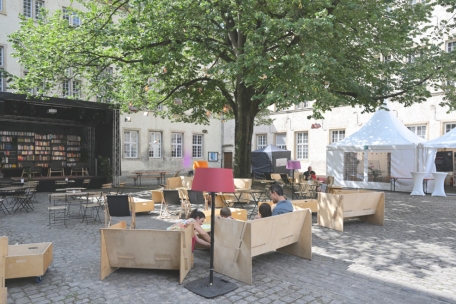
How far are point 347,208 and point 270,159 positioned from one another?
14.4 m

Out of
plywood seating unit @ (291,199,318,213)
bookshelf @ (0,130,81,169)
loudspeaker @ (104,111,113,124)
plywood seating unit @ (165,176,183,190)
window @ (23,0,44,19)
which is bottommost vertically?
plywood seating unit @ (291,199,318,213)

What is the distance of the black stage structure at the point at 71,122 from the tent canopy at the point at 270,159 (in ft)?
28.6

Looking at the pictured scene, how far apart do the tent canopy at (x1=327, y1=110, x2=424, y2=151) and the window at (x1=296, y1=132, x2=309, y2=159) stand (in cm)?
582

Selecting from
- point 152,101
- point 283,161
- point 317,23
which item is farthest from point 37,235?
point 283,161

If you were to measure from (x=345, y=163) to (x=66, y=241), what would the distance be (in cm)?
1522

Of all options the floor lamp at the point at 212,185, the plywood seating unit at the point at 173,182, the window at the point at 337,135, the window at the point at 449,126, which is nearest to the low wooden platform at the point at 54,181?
the plywood seating unit at the point at 173,182

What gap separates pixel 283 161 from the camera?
2273cm

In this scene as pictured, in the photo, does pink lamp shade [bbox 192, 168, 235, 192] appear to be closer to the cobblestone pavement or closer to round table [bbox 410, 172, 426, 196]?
the cobblestone pavement

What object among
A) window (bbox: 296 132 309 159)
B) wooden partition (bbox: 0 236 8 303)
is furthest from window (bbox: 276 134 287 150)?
wooden partition (bbox: 0 236 8 303)

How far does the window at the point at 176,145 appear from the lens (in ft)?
84.6

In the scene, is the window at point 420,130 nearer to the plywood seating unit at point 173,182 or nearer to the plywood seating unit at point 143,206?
the plywood seating unit at point 173,182

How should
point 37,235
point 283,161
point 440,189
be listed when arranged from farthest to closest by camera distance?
point 283,161 → point 440,189 → point 37,235

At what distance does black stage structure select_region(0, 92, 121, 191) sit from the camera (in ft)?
53.9

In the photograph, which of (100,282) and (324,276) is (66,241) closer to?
(100,282)
